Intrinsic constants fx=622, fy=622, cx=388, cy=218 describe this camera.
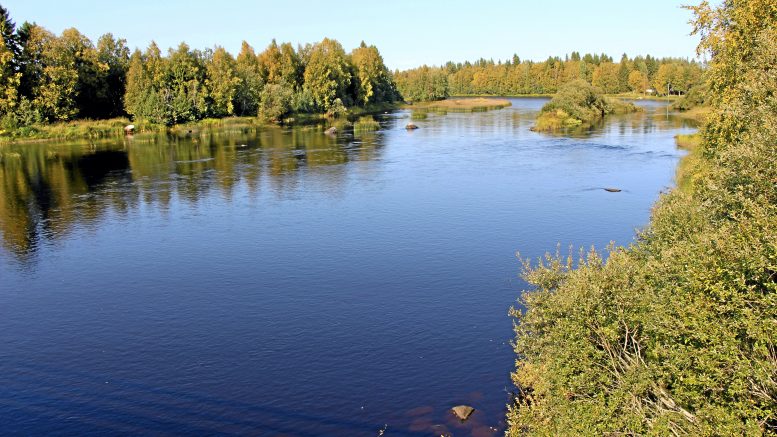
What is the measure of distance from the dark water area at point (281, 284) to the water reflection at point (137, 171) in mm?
513

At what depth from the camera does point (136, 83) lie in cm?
13238

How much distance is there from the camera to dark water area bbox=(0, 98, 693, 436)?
2783 cm

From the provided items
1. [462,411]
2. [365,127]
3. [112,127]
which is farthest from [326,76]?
[462,411]

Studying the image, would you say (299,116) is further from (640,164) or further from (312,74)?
(640,164)

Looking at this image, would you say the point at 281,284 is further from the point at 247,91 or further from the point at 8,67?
the point at 247,91

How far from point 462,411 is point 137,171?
6991 centimetres

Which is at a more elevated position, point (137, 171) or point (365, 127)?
point (365, 127)

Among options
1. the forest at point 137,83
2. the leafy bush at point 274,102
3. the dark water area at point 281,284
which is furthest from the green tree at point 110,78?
the dark water area at point 281,284

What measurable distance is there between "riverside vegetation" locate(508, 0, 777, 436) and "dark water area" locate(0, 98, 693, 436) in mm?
5387

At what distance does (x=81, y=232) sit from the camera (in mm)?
55062

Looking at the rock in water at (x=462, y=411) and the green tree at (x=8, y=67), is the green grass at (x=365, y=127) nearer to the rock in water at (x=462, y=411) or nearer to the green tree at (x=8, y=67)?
the green tree at (x=8, y=67)

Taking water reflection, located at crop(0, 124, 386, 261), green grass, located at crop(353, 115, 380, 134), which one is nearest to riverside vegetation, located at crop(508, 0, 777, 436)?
water reflection, located at crop(0, 124, 386, 261)

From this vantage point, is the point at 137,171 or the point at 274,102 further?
the point at 274,102

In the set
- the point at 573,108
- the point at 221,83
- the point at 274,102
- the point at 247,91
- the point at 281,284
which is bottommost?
the point at 281,284
